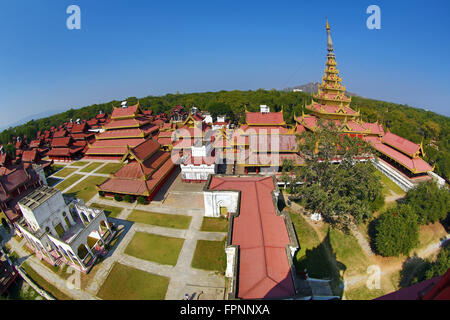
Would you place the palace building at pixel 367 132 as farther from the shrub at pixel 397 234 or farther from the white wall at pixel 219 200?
the white wall at pixel 219 200

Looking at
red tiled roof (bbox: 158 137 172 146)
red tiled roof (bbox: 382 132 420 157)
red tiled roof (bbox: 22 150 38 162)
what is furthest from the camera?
red tiled roof (bbox: 158 137 172 146)

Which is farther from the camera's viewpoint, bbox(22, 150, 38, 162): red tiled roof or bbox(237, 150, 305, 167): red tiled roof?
bbox(22, 150, 38, 162): red tiled roof

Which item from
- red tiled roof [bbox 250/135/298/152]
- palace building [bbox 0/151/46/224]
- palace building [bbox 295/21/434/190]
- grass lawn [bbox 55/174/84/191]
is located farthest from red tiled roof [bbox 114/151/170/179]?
palace building [bbox 295/21/434/190]

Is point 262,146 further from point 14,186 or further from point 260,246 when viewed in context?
point 14,186

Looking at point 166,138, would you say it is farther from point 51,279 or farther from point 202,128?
point 51,279

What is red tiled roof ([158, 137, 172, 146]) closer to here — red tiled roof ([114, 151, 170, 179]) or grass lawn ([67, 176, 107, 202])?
red tiled roof ([114, 151, 170, 179])

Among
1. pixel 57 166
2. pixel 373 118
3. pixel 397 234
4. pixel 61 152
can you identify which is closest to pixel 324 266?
pixel 397 234

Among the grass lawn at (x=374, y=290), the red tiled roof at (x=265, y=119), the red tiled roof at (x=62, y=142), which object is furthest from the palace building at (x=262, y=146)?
the red tiled roof at (x=62, y=142)
